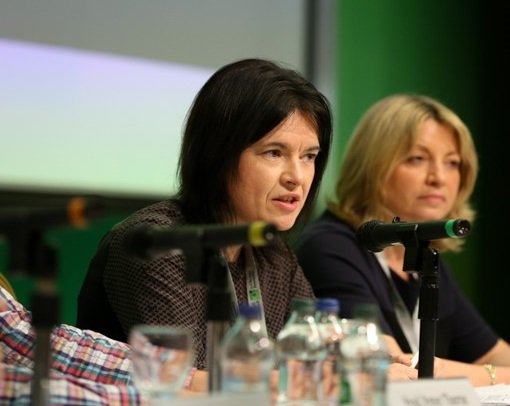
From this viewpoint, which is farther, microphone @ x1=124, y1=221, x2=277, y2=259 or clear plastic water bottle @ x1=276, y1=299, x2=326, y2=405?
clear plastic water bottle @ x1=276, y1=299, x2=326, y2=405

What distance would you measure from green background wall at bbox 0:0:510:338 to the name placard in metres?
2.74

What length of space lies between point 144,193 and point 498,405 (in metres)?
2.08

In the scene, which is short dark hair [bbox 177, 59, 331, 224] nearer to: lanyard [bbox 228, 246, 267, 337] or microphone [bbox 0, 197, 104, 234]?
lanyard [bbox 228, 246, 267, 337]

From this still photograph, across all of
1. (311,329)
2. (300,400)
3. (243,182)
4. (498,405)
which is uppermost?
(243,182)

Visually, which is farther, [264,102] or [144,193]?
[144,193]

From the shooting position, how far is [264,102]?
7.49 feet

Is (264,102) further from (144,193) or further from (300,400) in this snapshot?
(144,193)

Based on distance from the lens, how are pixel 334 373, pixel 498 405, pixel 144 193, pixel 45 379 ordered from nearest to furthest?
pixel 45 379
pixel 334 373
pixel 498 405
pixel 144 193

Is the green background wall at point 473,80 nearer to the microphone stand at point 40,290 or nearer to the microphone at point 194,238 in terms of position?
the microphone at point 194,238

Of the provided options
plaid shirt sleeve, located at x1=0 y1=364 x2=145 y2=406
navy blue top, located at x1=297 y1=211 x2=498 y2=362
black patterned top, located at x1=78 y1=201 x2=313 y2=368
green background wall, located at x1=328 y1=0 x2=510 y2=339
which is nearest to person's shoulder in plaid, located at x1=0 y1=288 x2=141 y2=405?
plaid shirt sleeve, located at x1=0 y1=364 x2=145 y2=406

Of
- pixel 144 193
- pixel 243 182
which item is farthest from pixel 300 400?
pixel 144 193

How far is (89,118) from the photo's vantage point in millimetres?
3676

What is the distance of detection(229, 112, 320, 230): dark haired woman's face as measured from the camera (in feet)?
A: 7.46

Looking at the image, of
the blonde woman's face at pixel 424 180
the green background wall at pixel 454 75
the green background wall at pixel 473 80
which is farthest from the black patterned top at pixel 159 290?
the green background wall at pixel 473 80
